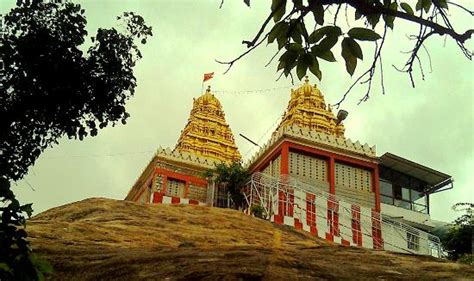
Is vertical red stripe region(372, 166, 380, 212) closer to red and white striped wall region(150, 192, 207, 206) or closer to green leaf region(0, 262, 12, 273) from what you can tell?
red and white striped wall region(150, 192, 207, 206)

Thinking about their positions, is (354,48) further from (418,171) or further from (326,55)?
(418,171)

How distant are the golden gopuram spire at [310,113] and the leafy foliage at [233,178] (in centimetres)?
372

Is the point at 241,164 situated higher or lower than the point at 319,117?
lower

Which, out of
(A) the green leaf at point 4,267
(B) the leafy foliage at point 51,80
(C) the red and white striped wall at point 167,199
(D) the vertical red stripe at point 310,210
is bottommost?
(A) the green leaf at point 4,267

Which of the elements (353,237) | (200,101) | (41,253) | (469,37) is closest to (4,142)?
(41,253)

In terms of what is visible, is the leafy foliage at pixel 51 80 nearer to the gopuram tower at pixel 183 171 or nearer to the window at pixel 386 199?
the gopuram tower at pixel 183 171

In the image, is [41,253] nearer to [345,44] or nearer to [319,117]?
[345,44]

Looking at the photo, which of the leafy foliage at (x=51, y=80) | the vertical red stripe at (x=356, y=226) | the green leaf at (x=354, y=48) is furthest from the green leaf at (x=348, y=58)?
the vertical red stripe at (x=356, y=226)

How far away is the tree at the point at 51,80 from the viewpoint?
29.0 ft

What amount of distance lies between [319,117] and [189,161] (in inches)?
273

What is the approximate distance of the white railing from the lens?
2242 cm

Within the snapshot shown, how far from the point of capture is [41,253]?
8.45 meters

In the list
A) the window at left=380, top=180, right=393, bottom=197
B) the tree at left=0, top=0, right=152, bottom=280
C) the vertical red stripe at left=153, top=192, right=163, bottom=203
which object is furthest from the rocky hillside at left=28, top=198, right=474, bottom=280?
the window at left=380, top=180, right=393, bottom=197

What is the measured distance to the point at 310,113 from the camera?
2975 centimetres
